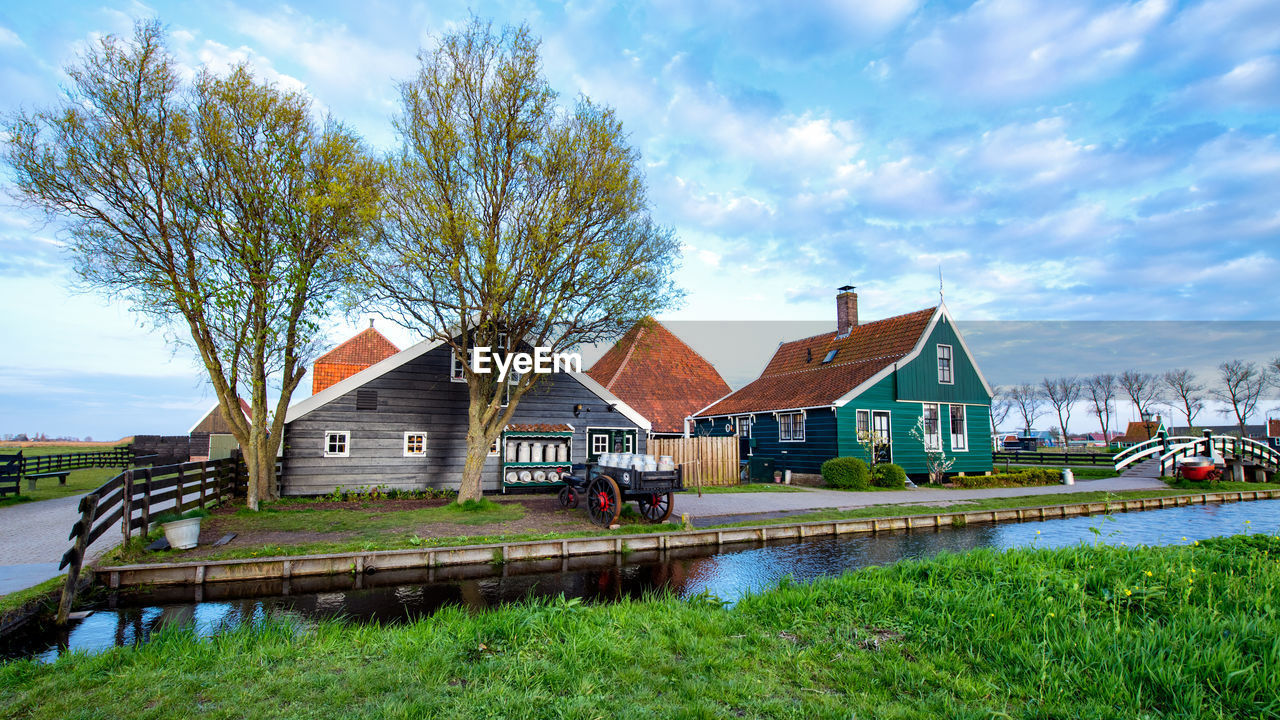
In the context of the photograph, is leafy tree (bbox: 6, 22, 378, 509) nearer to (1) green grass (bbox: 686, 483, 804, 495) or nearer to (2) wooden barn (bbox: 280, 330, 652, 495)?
(2) wooden barn (bbox: 280, 330, 652, 495)

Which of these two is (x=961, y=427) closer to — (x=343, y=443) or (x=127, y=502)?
(x=343, y=443)

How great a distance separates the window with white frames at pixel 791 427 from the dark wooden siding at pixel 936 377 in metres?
3.91

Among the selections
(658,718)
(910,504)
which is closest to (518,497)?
(910,504)

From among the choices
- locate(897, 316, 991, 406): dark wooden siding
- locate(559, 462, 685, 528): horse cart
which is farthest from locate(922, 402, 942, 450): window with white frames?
locate(559, 462, 685, 528): horse cart

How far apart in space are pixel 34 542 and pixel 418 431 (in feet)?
31.4

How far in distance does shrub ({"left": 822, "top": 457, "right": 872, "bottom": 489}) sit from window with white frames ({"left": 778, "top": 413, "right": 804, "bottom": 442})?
2.98 meters

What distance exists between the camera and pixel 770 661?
204 inches

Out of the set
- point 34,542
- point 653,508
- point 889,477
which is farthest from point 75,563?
point 889,477

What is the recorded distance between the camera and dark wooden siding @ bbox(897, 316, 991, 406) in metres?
25.1

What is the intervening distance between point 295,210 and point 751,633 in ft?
50.2

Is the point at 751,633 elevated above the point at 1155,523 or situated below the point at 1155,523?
above

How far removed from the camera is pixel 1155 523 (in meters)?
16.4

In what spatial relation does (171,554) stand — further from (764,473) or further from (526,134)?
(764,473)

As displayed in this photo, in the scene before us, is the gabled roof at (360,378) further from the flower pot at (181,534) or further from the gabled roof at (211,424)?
the gabled roof at (211,424)
